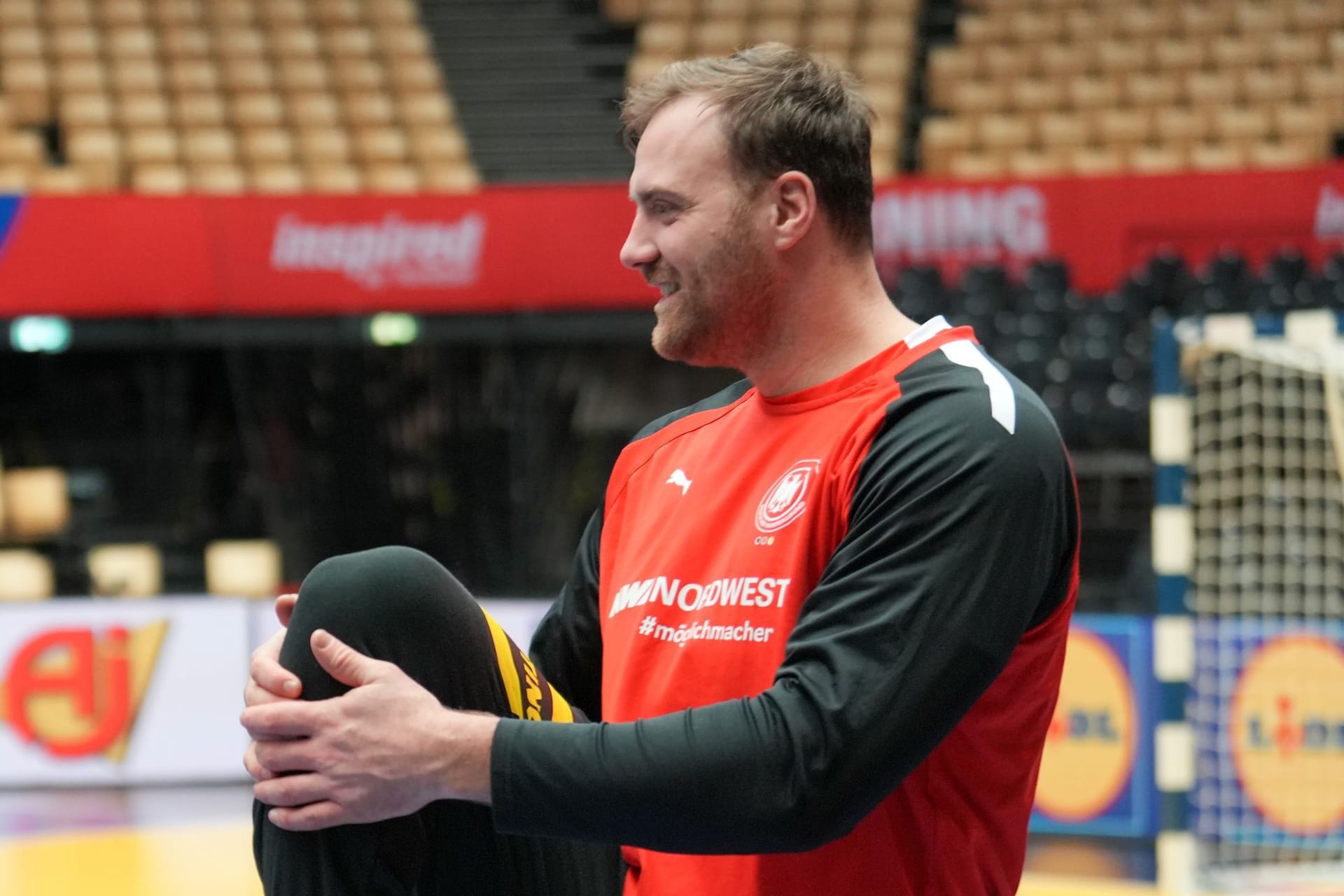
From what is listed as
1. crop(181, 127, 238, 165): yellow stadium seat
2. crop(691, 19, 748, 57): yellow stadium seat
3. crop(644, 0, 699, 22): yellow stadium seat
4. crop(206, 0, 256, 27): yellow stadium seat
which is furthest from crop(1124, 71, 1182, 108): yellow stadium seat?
crop(206, 0, 256, 27): yellow stadium seat

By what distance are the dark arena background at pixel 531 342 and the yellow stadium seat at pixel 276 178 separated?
36mm

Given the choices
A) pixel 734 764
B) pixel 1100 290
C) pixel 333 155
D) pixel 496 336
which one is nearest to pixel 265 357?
pixel 333 155

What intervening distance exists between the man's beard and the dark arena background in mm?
3201

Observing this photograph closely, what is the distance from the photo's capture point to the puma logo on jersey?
188cm

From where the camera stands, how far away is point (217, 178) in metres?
9.70

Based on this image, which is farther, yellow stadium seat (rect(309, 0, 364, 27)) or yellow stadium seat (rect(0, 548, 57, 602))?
yellow stadium seat (rect(309, 0, 364, 27))

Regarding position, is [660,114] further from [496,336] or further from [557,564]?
[557,564]

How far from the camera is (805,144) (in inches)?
66.4

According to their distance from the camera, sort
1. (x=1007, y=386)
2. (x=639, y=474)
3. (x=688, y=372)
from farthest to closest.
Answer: (x=688, y=372) < (x=639, y=474) < (x=1007, y=386)

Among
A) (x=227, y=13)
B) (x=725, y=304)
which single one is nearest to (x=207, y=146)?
(x=227, y=13)

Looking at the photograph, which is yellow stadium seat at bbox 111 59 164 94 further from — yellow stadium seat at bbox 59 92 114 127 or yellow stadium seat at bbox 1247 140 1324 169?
yellow stadium seat at bbox 1247 140 1324 169

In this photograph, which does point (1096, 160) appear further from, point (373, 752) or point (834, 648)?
point (373, 752)

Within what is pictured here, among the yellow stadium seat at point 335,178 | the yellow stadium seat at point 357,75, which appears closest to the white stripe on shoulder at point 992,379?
the yellow stadium seat at point 335,178

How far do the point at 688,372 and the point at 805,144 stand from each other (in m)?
8.21
